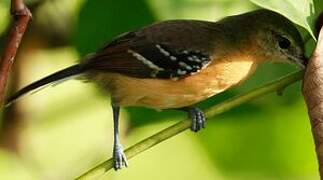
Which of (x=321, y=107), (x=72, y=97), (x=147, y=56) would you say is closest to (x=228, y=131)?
(x=147, y=56)

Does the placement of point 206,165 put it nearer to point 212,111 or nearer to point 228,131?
point 228,131

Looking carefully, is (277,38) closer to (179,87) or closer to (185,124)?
(179,87)

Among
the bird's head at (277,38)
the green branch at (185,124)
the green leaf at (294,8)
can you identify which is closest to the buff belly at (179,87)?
the bird's head at (277,38)

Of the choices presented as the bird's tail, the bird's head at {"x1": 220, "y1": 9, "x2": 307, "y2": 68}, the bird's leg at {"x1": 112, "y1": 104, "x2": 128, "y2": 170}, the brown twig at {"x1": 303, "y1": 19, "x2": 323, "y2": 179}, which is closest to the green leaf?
the brown twig at {"x1": 303, "y1": 19, "x2": 323, "y2": 179}

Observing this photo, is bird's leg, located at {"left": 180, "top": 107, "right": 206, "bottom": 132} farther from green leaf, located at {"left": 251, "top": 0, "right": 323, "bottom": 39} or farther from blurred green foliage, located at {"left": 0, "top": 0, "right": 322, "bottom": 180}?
green leaf, located at {"left": 251, "top": 0, "right": 323, "bottom": 39}

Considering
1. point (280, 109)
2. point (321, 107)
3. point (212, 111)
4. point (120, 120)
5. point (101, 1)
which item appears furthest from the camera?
point (120, 120)

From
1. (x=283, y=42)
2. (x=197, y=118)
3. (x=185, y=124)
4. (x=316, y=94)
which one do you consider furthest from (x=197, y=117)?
(x=316, y=94)

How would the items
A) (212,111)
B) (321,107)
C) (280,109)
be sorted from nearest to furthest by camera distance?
(321,107), (212,111), (280,109)
